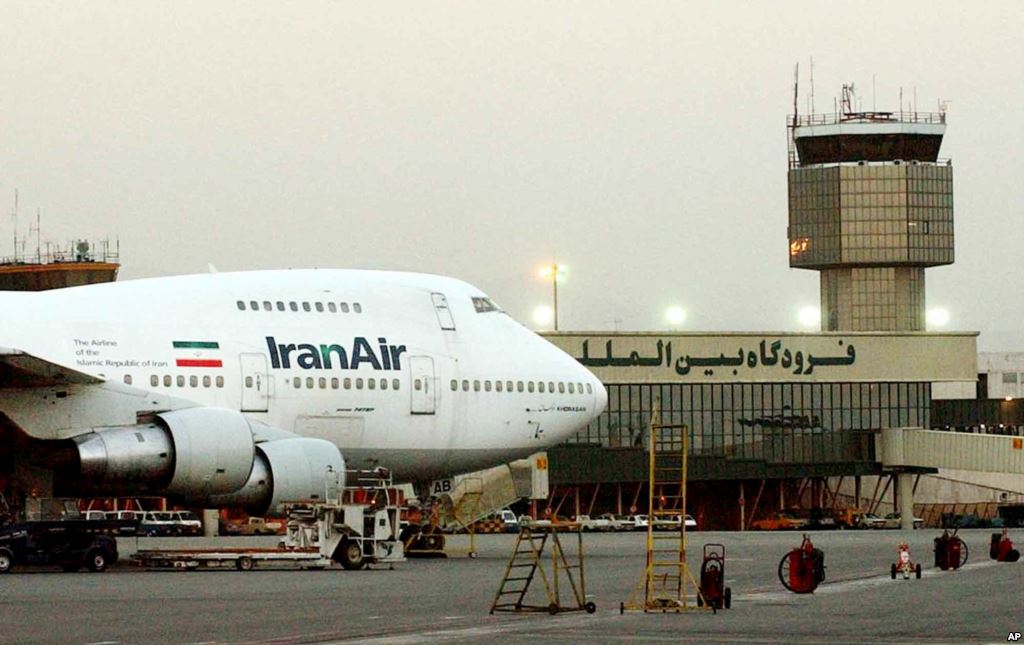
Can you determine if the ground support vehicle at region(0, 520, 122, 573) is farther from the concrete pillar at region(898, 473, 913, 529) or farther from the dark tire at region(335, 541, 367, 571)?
the concrete pillar at region(898, 473, 913, 529)

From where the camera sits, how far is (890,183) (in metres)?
146

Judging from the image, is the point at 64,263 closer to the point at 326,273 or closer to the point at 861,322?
the point at 861,322

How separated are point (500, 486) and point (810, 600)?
2176 centimetres

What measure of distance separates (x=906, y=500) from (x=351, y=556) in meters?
65.7

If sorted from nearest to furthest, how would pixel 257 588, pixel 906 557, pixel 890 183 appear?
pixel 257 588, pixel 906 557, pixel 890 183

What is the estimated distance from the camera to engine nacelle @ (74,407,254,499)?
38.1m

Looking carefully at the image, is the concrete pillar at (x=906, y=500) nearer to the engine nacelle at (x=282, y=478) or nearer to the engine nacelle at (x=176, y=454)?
the engine nacelle at (x=282, y=478)

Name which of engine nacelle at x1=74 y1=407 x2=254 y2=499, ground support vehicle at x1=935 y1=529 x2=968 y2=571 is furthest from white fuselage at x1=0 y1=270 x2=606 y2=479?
ground support vehicle at x1=935 y1=529 x2=968 y2=571

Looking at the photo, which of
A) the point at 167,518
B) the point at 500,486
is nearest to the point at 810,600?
the point at 500,486

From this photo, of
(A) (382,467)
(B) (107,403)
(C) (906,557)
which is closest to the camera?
(C) (906,557)

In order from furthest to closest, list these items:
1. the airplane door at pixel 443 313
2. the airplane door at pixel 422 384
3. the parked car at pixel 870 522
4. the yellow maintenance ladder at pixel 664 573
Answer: the parked car at pixel 870 522 < the airplane door at pixel 443 313 < the airplane door at pixel 422 384 < the yellow maintenance ladder at pixel 664 573

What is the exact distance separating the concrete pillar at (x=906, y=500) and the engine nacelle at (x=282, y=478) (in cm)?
6252

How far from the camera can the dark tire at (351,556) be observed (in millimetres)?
39312

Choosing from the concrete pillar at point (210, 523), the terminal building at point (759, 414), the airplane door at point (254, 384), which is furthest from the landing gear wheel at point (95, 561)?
the terminal building at point (759, 414)
